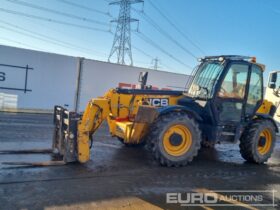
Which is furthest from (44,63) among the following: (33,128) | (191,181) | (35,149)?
(191,181)

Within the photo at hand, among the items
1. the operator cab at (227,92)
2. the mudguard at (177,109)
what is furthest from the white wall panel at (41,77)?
the mudguard at (177,109)

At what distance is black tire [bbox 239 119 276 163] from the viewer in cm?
738

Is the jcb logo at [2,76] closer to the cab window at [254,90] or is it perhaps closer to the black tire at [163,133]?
the black tire at [163,133]

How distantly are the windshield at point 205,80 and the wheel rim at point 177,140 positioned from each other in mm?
995

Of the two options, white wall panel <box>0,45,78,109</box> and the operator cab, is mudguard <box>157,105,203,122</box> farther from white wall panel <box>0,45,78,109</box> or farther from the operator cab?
white wall panel <box>0,45,78,109</box>

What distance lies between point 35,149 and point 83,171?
5.69ft

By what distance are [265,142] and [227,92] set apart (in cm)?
165

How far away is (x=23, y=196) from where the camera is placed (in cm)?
432

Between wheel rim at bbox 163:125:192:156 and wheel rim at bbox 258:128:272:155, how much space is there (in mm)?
2107

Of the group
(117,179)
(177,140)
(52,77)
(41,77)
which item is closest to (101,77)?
(52,77)

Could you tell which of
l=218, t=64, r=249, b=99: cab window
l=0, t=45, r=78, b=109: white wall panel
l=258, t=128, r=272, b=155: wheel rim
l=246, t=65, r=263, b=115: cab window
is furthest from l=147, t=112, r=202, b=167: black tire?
l=0, t=45, r=78, b=109: white wall panel

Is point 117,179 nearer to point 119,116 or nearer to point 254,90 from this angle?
point 119,116

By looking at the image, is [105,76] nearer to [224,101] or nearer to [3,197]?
[224,101]

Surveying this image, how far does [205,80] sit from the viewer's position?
733 cm
